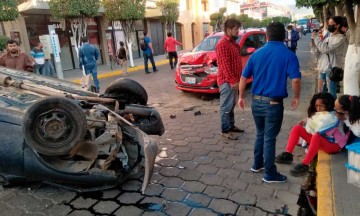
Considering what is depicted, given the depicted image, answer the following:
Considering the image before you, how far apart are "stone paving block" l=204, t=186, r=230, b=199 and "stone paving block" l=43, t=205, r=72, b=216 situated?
1.47m

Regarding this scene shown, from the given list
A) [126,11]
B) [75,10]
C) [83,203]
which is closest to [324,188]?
[83,203]

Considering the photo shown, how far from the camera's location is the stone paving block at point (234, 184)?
10.9 feet

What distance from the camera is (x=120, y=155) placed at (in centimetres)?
339

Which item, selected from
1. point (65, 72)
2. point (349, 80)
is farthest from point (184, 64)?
point (65, 72)

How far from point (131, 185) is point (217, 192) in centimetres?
103

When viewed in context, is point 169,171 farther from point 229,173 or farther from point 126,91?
point 126,91

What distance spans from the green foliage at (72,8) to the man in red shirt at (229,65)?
35.6 feet

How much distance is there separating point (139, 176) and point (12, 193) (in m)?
1.46

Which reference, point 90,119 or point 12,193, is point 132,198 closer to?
point 90,119

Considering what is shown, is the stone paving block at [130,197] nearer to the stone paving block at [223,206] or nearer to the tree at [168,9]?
the stone paving block at [223,206]

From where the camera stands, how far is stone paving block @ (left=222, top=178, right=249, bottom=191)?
332cm

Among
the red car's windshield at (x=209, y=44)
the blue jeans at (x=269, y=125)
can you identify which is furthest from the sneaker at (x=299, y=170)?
the red car's windshield at (x=209, y=44)

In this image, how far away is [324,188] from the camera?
9.67ft

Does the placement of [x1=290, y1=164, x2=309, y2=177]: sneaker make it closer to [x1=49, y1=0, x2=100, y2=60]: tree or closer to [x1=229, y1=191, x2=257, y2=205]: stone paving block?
[x1=229, y1=191, x2=257, y2=205]: stone paving block
